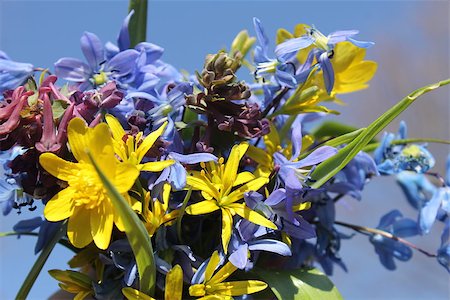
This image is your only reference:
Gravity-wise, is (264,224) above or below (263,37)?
below

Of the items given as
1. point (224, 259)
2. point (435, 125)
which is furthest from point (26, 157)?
point (435, 125)

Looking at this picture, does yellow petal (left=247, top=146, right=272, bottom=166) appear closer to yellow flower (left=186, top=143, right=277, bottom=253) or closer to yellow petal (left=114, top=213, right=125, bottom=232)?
yellow flower (left=186, top=143, right=277, bottom=253)

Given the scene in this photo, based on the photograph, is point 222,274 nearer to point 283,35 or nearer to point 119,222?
point 119,222

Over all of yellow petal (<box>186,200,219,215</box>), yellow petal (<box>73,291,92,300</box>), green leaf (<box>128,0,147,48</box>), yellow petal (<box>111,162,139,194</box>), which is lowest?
yellow petal (<box>73,291,92,300</box>)

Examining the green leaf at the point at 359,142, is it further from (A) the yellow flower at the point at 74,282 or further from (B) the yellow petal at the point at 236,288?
(A) the yellow flower at the point at 74,282

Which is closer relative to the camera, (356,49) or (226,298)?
(226,298)

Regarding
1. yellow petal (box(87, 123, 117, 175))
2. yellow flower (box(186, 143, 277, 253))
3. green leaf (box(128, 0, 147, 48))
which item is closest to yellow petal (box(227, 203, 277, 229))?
yellow flower (box(186, 143, 277, 253))

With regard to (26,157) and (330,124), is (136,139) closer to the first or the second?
(26,157)
